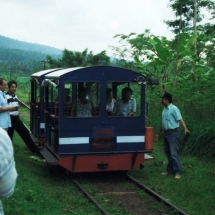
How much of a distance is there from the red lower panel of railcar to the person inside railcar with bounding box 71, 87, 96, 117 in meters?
0.82

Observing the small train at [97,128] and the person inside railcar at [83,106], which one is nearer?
the small train at [97,128]

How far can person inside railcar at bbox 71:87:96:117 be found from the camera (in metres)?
9.79

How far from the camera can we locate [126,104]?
33.2 feet

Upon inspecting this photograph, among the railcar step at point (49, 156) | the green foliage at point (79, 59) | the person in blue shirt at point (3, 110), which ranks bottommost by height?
the railcar step at point (49, 156)

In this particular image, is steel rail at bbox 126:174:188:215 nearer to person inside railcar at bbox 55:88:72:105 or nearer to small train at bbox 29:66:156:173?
small train at bbox 29:66:156:173

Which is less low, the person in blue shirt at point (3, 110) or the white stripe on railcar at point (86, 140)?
the person in blue shirt at point (3, 110)

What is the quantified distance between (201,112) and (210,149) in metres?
2.27

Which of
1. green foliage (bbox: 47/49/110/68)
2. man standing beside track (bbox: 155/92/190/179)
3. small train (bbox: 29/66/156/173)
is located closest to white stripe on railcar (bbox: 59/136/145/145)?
small train (bbox: 29/66/156/173)

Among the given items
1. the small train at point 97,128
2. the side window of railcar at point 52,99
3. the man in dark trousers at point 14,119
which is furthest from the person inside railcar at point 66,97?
the man in dark trousers at point 14,119

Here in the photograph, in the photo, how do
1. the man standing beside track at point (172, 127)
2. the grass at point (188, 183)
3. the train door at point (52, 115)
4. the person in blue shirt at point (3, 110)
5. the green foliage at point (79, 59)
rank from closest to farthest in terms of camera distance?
the grass at point (188, 183)
the person in blue shirt at point (3, 110)
the man standing beside track at point (172, 127)
the train door at point (52, 115)
the green foliage at point (79, 59)

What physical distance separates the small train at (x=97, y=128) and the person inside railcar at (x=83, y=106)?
6 cm

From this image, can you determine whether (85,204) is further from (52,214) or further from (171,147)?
(171,147)

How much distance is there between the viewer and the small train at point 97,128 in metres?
9.63

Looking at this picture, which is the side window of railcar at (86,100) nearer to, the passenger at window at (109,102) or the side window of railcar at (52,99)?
the passenger at window at (109,102)
